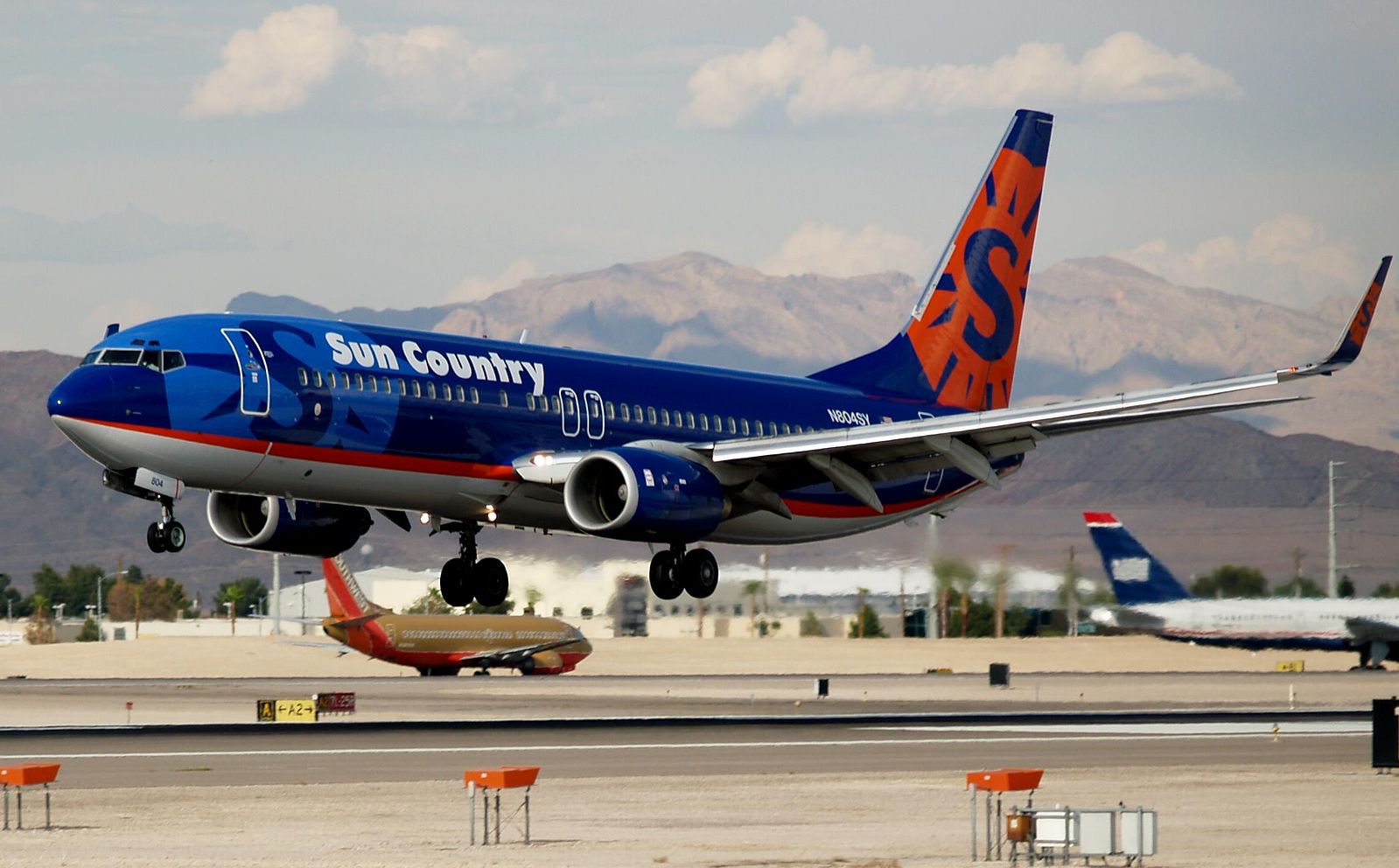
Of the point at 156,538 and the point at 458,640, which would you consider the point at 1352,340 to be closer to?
the point at 156,538

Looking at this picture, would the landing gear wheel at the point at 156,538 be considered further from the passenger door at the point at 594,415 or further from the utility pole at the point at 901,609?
the utility pole at the point at 901,609

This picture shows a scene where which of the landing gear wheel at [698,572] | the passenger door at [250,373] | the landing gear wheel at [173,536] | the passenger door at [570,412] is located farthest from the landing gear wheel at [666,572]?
the landing gear wheel at [173,536]

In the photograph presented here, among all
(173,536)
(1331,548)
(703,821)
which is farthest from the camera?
(1331,548)

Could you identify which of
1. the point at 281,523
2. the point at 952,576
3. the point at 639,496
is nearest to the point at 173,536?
Result: the point at 281,523

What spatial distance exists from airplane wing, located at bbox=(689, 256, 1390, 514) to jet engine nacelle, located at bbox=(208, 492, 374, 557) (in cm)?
851

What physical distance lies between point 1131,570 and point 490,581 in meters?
51.7

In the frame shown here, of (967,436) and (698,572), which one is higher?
(967,436)

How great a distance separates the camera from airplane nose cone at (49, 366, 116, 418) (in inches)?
1581

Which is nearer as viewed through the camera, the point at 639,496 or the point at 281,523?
the point at 639,496

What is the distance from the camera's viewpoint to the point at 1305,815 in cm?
3794

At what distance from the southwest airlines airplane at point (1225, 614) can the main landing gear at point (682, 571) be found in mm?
49662

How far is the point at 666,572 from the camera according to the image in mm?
49375

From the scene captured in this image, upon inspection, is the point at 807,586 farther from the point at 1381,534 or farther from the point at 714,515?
the point at 714,515

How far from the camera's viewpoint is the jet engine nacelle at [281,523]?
47844 millimetres
